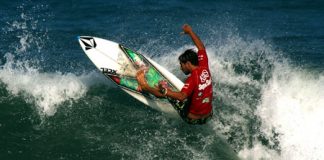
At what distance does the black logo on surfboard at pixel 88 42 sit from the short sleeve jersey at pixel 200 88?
2844 mm

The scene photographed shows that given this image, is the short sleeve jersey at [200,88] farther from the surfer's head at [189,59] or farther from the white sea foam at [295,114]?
the white sea foam at [295,114]

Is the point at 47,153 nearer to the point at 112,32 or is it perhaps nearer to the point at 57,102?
the point at 57,102

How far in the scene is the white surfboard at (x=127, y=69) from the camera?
895cm

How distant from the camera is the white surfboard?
29.3 ft

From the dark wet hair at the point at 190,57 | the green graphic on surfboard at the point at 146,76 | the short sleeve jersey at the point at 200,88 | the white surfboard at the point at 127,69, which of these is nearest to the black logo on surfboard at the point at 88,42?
the white surfboard at the point at 127,69

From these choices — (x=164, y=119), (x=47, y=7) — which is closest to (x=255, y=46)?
(x=164, y=119)

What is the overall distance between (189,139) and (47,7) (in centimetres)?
1021

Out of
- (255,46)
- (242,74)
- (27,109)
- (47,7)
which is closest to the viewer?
(27,109)

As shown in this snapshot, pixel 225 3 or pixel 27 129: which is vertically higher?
pixel 225 3

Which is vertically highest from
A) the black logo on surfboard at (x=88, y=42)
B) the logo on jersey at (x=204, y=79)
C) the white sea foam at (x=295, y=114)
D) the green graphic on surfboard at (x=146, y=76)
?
the black logo on surfboard at (x=88, y=42)

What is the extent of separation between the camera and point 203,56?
7.39 metres

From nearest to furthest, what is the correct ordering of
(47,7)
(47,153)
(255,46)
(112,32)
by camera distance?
(47,153), (255,46), (112,32), (47,7)

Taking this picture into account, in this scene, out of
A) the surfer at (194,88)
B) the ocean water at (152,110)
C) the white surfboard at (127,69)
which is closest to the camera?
the surfer at (194,88)

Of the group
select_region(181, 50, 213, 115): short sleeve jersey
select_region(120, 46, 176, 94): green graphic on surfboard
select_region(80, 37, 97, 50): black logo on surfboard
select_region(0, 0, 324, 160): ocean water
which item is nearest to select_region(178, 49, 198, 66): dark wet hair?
select_region(181, 50, 213, 115): short sleeve jersey
